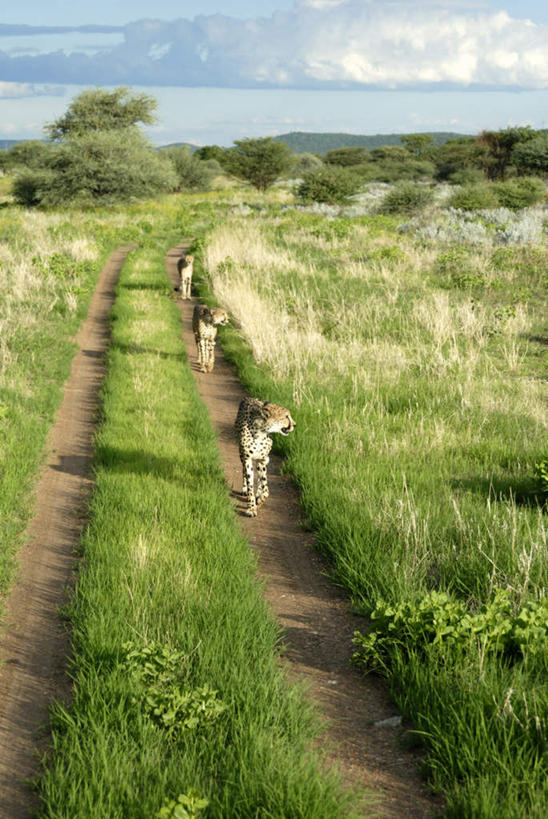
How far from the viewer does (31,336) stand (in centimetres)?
1253

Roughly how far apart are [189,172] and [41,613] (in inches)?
2385

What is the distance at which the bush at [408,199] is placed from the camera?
34031 millimetres

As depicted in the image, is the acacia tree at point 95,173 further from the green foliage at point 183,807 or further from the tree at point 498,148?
the green foliage at point 183,807

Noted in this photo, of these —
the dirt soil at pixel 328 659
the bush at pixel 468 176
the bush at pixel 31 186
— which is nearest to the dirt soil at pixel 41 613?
the dirt soil at pixel 328 659

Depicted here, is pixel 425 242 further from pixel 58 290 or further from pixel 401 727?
pixel 401 727

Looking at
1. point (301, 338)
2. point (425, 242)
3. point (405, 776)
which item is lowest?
point (405, 776)

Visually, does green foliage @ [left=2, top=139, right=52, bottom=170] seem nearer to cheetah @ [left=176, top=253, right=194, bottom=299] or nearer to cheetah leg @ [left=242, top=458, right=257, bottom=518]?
cheetah @ [left=176, top=253, right=194, bottom=299]

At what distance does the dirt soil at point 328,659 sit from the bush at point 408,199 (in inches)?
1129

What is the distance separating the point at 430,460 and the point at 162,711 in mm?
4466

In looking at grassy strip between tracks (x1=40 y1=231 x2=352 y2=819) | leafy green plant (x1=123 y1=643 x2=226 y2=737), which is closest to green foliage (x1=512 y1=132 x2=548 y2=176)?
grassy strip between tracks (x1=40 y1=231 x2=352 y2=819)

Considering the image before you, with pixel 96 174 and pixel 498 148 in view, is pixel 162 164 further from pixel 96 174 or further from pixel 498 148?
pixel 498 148

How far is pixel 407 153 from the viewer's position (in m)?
87.9

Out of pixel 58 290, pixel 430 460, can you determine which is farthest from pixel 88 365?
pixel 430 460

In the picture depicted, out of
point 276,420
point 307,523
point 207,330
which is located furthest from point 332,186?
point 307,523
